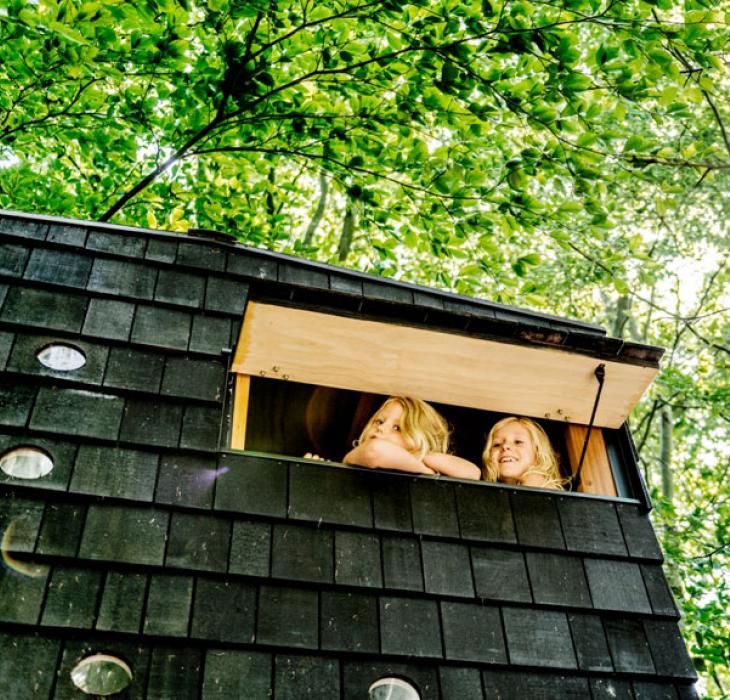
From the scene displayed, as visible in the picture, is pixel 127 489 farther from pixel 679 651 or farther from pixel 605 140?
pixel 605 140

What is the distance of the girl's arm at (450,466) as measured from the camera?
8.70ft

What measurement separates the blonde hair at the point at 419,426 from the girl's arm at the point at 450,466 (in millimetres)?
75

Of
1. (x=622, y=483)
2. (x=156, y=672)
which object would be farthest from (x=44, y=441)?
(x=622, y=483)

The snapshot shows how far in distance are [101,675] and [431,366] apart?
1.56 metres

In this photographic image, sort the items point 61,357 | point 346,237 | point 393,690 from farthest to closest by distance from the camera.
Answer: point 346,237
point 61,357
point 393,690

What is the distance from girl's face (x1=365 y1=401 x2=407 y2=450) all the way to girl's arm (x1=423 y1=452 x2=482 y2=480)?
13cm

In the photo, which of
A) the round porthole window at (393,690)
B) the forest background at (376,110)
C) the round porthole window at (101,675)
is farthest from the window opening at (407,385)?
the forest background at (376,110)

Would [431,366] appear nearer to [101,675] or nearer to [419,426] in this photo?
[419,426]

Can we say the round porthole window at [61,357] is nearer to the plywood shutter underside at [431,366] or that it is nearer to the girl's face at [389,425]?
the plywood shutter underside at [431,366]

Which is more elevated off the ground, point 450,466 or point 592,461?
point 592,461

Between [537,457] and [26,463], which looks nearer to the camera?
[26,463]

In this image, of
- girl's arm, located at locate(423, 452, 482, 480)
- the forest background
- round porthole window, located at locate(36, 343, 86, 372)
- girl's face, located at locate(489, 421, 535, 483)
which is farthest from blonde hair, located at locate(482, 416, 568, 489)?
round porthole window, located at locate(36, 343, 86, 372)

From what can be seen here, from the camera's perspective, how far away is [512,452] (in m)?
2.93

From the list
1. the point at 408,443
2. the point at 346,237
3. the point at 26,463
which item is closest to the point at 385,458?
the point at 408,443
